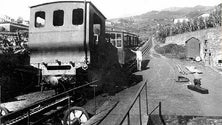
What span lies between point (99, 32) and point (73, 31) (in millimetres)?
2011

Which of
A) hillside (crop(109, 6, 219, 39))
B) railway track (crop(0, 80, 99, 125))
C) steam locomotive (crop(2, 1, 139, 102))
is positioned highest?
hillside (crop(109, 6, 219, 39))

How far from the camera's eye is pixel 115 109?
7.13 metres

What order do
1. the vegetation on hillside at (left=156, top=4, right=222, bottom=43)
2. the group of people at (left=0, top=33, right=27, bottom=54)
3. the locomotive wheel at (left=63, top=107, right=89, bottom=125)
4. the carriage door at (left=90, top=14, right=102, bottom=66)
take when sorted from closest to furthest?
the locomotive wheel at (left=63, top=107, right=89, bottom=125)
the carriage door at (left=90, top=14, right=102, bottom=66)
the group of people at (left=0, top=33, right=27, bottom=54)
the vegetation on hillside at (left=156, top=4, right=222, bottom=43)

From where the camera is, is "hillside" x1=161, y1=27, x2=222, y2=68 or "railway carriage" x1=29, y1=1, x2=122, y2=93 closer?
"railway carriage" x1=29, y1=1, x2=122, y2=93

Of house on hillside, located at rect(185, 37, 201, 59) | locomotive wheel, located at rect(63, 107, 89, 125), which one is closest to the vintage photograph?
locomotive wheel, located at rect(63, 107, 89, 125)

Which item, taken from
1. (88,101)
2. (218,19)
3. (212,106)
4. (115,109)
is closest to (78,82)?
(88,101)

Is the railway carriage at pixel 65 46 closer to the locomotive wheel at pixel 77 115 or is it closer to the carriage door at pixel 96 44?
the carriage door at pixel 96 44

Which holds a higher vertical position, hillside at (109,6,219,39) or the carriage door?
hillside at (109,6,219,39)

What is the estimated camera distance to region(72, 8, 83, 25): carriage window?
9.52 meters

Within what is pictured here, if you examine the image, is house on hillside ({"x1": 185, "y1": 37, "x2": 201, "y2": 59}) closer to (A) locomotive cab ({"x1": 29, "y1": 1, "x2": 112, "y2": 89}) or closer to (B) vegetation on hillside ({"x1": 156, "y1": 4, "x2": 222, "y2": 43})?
(B) vegetation on hillside ({"x1": 156, "y1": 4, "x2": 222, "y2": 43})

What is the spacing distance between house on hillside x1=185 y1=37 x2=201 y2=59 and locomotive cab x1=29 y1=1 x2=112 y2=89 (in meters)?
19.9

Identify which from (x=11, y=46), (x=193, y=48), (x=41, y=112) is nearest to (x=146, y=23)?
(x=193, y=48)

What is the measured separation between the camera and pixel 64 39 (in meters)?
9.16

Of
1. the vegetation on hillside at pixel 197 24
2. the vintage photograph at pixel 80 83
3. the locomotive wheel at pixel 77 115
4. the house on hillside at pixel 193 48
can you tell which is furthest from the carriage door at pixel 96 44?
the vegetation on hillside at pixel 197 24
